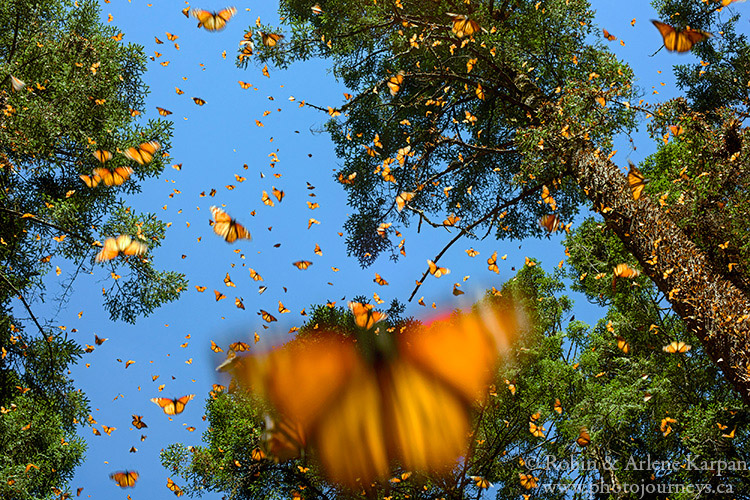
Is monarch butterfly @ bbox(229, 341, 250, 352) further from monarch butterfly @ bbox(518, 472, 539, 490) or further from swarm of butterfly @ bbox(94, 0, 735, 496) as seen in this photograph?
monarch butterfly @ bbox(518, 472, 539, 490)

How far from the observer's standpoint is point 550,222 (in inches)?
439

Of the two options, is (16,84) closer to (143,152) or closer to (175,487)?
(143,152)

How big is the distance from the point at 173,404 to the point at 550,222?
29.3 feet

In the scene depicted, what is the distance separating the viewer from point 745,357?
159 inches

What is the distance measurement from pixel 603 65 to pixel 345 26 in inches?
209

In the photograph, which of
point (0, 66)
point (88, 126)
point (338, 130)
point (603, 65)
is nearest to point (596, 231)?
point (603, 65)

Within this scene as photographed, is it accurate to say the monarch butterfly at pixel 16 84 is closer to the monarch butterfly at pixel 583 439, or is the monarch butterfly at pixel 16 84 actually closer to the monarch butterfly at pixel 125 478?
the monarch butterfly at pixel 125 478

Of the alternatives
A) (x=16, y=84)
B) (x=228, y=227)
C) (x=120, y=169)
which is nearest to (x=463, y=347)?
(x=228, y=227)

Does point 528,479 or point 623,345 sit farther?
point 528,479

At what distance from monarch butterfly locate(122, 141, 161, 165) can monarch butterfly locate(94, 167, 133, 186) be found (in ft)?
1.01

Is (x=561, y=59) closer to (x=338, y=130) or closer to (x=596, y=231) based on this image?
(x=596, y=231)

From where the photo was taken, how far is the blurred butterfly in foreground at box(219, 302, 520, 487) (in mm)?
10609

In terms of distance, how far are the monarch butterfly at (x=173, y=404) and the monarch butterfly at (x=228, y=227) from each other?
8.25 feet

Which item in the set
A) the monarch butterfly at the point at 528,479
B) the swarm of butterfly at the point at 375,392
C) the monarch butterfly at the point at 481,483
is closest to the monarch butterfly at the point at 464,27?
the swarm of butterfly at the point at 375,392
